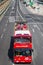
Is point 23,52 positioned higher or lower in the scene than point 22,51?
lower

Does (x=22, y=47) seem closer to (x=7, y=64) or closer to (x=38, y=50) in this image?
(x=7, y=64)

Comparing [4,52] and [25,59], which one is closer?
[25,59]

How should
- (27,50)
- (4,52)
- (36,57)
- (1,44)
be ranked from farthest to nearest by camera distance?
1. (1,44)
2. (4,52)
3. (36,57)
4. (27,50)

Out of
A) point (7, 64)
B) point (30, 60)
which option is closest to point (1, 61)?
point (7, 64)

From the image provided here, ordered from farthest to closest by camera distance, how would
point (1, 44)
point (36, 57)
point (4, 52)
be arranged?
point (1, 44)
point (4, 52)
point (36, 57)

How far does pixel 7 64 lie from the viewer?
31.5m

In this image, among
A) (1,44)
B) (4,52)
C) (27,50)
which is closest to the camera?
(27,50)

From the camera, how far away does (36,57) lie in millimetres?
34656

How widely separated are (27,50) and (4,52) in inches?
256

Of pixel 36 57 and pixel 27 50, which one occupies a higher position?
pixel 27 50

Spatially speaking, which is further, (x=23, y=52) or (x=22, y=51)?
(x=23, y=52)

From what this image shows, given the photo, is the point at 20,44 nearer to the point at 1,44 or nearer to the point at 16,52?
the point at 16,52

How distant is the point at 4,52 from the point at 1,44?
5.45m

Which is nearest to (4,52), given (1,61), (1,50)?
(1,50)
